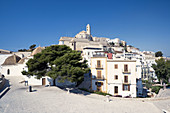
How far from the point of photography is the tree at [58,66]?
55.5 feet

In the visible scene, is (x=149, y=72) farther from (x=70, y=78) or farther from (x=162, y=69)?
(x=70, y=78)

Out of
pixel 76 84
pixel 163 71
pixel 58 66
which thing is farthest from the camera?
pixel 163 71

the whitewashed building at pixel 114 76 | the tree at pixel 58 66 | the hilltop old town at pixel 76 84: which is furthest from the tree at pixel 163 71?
the tree at pixel 58 66

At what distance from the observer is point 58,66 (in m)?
17.5

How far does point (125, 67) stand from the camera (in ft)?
71.8

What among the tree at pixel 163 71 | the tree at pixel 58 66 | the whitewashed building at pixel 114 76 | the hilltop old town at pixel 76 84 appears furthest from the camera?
the tree at pixel 163 71

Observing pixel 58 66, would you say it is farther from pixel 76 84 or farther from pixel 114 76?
pixel 114 76

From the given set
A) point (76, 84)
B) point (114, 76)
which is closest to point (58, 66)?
point (76, 84)

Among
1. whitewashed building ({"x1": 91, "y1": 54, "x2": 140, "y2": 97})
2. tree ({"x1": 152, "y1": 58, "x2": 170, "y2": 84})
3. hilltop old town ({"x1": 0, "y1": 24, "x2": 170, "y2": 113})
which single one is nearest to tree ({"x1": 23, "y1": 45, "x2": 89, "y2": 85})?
hilltop old town ({"x1": 0, "y1": 24, "x2": 170, "y2": 113})

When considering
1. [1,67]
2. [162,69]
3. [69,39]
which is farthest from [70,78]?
[69,39]

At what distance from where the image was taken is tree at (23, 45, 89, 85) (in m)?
16.9

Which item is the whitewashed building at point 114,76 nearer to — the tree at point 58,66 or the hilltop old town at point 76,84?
the hilltop old town at point 76,84

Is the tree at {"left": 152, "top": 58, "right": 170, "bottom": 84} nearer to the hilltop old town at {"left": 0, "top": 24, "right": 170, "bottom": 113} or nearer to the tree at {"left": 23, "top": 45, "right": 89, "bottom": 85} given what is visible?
the hilltop old town at {"left": 0, "top": 24, "right": 170, "bottom": 113}

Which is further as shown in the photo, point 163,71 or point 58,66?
point 163,71
